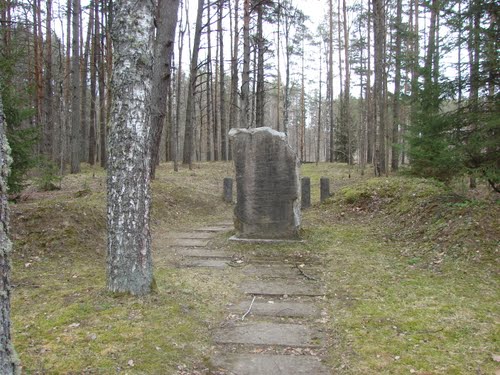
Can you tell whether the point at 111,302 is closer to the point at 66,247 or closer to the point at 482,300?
the point at 66,247

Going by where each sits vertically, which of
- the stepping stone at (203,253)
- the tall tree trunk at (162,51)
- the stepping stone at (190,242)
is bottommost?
the stepping stone at (203,253)

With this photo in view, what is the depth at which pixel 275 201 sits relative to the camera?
7309 millimetres

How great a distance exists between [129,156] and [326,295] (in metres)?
2.76

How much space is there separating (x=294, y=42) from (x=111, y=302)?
29.8m

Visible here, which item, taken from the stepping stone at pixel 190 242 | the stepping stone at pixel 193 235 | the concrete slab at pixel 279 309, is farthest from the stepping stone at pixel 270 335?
the stepping stone at pixel 193 235

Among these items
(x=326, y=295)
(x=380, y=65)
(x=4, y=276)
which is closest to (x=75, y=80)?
(x=380, y=65)

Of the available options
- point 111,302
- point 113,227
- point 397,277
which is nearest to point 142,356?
point 111,302

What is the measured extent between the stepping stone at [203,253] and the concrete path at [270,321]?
0.02 m

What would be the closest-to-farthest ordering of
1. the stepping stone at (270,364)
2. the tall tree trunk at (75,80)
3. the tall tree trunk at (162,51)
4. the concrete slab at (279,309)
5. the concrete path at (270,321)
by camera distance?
the stepping stone at (270,364) < the concrete path at (270,321) < the concrete slab at (279,309) < the tall tree trunk at (162,51) < the tall tree trunk at (75,80)

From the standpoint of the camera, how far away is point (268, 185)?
7.31 metres

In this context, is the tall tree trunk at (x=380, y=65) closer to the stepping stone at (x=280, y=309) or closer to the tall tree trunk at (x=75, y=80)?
the tall tree trunk at (x=75, y=80)

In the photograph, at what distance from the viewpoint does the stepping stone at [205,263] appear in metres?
5.89

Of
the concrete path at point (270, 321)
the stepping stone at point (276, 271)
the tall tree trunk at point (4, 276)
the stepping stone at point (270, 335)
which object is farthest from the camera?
the stepping stone at point (276, 271)

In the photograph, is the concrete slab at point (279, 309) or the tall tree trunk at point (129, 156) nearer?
the tall tree trunk at point (129, 156)
